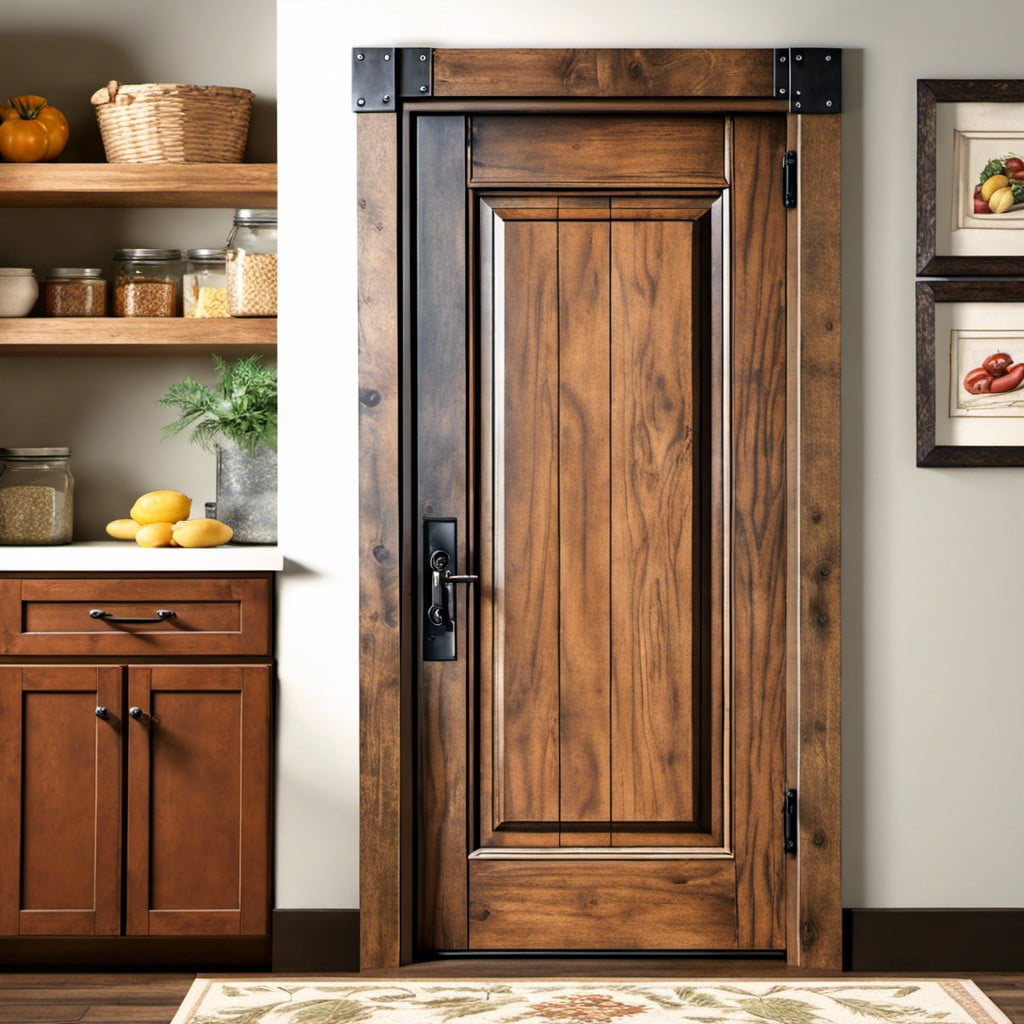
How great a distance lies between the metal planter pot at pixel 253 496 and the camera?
2723mm

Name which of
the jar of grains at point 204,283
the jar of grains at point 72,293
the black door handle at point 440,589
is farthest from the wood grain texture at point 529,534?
the jar of grains at point 72,293

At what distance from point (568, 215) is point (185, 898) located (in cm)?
176

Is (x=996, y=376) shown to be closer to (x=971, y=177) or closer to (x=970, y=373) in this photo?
(x=970, y=373)

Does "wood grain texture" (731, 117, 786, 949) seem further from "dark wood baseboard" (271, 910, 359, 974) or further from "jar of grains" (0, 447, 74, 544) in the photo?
"jar of grains" (0, 447, 74, 544)

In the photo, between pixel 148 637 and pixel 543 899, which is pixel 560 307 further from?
pixel 543 899

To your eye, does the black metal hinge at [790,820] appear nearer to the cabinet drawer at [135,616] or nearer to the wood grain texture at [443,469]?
the wood grain texture at [443,469]

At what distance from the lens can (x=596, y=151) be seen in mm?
2555

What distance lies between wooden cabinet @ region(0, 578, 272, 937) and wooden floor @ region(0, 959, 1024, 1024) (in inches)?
5.0

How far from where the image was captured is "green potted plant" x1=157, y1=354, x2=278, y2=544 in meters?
2.68

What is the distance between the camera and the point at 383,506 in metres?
2.53

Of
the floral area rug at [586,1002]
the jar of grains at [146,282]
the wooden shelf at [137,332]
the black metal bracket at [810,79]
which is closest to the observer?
the floral area rug at [586,1002]

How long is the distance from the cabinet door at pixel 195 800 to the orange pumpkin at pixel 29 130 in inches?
52.0

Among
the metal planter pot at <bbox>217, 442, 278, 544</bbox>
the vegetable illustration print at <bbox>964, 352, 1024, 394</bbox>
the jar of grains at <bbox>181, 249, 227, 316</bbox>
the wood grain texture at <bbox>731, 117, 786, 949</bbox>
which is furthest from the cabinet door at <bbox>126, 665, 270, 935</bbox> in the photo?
the vegetable illustration print at <bbox>964, 352, 1024, 394</bbox>

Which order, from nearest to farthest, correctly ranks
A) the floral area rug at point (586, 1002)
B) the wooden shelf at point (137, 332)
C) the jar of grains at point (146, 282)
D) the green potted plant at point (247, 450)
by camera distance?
the floral area rug at point (586, 1002)
the green potted plant at point (247, 450)
the wooden shelf at point (137, 332)
the jar of grains at point (146, 282)
